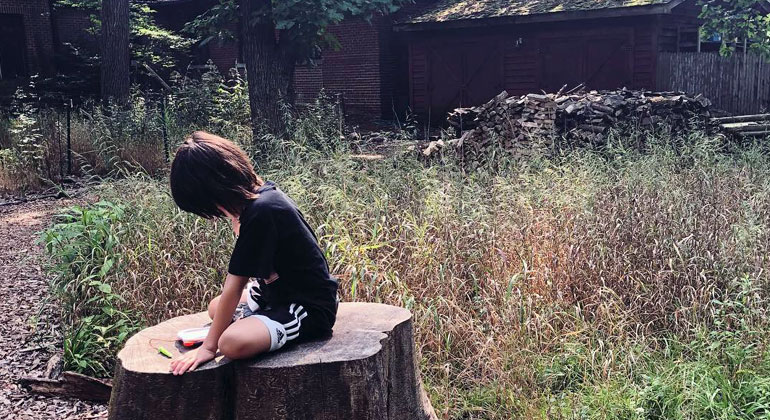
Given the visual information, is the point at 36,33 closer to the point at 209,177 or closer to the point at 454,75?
the point at 454,75

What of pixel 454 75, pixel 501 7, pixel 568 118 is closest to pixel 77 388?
pixel 568 118

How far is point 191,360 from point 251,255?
43 centimetres

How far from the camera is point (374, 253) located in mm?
4871

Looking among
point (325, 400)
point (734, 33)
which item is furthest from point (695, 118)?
point (325, 400)

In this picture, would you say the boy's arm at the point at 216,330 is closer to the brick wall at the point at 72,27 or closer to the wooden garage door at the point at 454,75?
the wooden garage door at the point at 454,75

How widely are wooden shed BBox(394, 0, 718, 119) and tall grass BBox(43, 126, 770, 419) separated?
1050 centimetres

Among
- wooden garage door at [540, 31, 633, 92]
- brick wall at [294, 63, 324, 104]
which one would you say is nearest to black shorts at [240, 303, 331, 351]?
wooden garage door at [540, 31, 633, 92]

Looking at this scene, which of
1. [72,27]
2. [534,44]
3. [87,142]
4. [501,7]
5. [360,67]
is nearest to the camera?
[87,142]

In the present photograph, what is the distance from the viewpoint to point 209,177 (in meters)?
2.63

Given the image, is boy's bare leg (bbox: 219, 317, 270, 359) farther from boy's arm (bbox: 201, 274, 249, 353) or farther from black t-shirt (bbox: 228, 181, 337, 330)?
black t-shirt (bbox: 228, 181, 337, 330)

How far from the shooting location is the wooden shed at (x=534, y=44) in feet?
51.8

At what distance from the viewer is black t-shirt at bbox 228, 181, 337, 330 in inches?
105

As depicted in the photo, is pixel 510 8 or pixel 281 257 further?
pixel 510 8

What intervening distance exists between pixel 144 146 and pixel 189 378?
30.0 feet
